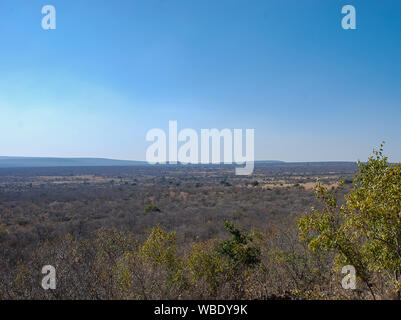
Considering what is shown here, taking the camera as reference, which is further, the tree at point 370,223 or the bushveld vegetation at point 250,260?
the bushveld vegetation at point 250,260

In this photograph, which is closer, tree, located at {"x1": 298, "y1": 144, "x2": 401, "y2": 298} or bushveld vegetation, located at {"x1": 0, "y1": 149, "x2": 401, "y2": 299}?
tree, located at {"x1": 298, "y1": 144, "x2": 401, "y2": 298}

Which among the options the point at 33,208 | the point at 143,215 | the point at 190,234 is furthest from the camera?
the point at 33,208

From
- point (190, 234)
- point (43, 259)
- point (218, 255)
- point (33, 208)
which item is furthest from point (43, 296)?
point (33, 208)

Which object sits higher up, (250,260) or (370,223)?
(370,223)

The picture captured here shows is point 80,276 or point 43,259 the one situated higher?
point 80,276

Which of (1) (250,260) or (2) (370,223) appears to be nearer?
(2) (370,223)

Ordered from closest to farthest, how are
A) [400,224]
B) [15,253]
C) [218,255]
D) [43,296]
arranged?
1. [400,224]
2. [43,296]
3. [218,255]
4. [15,253]

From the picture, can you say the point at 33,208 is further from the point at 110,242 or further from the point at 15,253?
the point at 110,242
